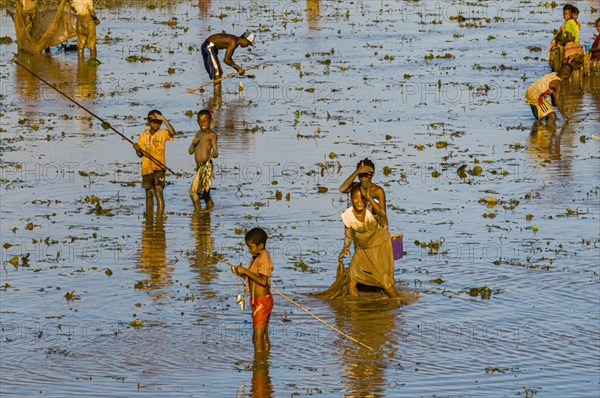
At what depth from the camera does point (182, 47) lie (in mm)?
36094

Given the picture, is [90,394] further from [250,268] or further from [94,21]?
[94,21]

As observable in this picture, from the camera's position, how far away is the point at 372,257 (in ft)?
46.1

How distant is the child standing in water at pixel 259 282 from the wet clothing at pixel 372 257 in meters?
1.94

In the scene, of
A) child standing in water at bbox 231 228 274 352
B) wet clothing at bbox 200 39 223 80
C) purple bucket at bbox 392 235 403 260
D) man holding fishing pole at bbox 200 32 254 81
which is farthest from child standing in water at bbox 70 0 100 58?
child standing in water at bbox 231 228 274 352

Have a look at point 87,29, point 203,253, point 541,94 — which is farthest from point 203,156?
point 87,29

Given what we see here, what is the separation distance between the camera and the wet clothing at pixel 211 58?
2834cm

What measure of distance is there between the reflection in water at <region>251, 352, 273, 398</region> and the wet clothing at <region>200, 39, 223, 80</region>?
1657 centimetres

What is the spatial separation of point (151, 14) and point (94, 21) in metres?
11.3

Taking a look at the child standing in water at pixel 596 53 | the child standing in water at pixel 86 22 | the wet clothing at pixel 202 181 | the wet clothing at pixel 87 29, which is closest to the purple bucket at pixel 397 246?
the wet clothing at pixel 202 181

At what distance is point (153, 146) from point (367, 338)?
6186 mm

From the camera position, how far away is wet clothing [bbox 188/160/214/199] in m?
18.5

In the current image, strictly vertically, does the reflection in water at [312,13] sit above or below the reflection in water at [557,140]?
above

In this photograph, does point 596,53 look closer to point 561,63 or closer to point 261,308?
point 561,63

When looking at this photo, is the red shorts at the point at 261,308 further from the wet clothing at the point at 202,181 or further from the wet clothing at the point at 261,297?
the wet clothing at the point at 202,181
